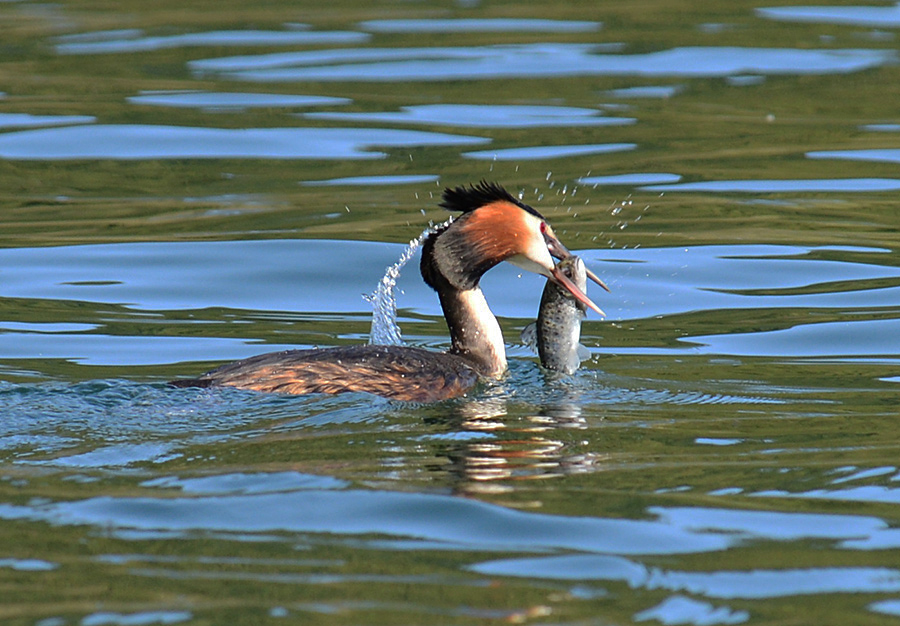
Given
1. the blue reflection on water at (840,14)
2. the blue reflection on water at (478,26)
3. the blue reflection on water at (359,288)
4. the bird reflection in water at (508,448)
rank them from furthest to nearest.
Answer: the blue reflection on water at (478,26) < the blue reflection on water at (840,14) < the blue reflection on water at (359,288) < the bird reflection in water at (508,448)

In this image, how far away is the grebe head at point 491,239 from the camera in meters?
8.34

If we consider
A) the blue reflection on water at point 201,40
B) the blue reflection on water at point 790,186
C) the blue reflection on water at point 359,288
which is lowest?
the blue reflection on water at point 359,288

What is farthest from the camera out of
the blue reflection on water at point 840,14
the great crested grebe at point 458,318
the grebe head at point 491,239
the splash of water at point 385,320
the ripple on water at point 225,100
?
the blue reflection on water at point 840,14

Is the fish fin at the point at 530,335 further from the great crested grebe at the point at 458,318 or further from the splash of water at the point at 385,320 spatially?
the splash of water at the point at 385,320

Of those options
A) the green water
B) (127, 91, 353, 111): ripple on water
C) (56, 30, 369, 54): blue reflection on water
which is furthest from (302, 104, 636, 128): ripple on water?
(56, 30, 369, 54): blue reflection on water

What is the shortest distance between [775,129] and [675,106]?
115cm

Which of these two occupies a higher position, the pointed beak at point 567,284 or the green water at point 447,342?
the pointed beak at point 567,284

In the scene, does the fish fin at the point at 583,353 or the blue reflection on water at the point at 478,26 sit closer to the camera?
the fish fin at the point at 583,353

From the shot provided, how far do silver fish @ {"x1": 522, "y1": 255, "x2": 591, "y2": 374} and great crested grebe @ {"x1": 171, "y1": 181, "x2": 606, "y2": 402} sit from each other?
0.21 feet

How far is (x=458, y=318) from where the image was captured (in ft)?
28.1

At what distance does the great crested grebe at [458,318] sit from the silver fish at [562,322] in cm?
6

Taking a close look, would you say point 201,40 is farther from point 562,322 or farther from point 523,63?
point 562,322

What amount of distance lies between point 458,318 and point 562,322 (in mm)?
594

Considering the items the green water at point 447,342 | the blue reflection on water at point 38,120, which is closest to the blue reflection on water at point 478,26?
the green water at point 447,342
